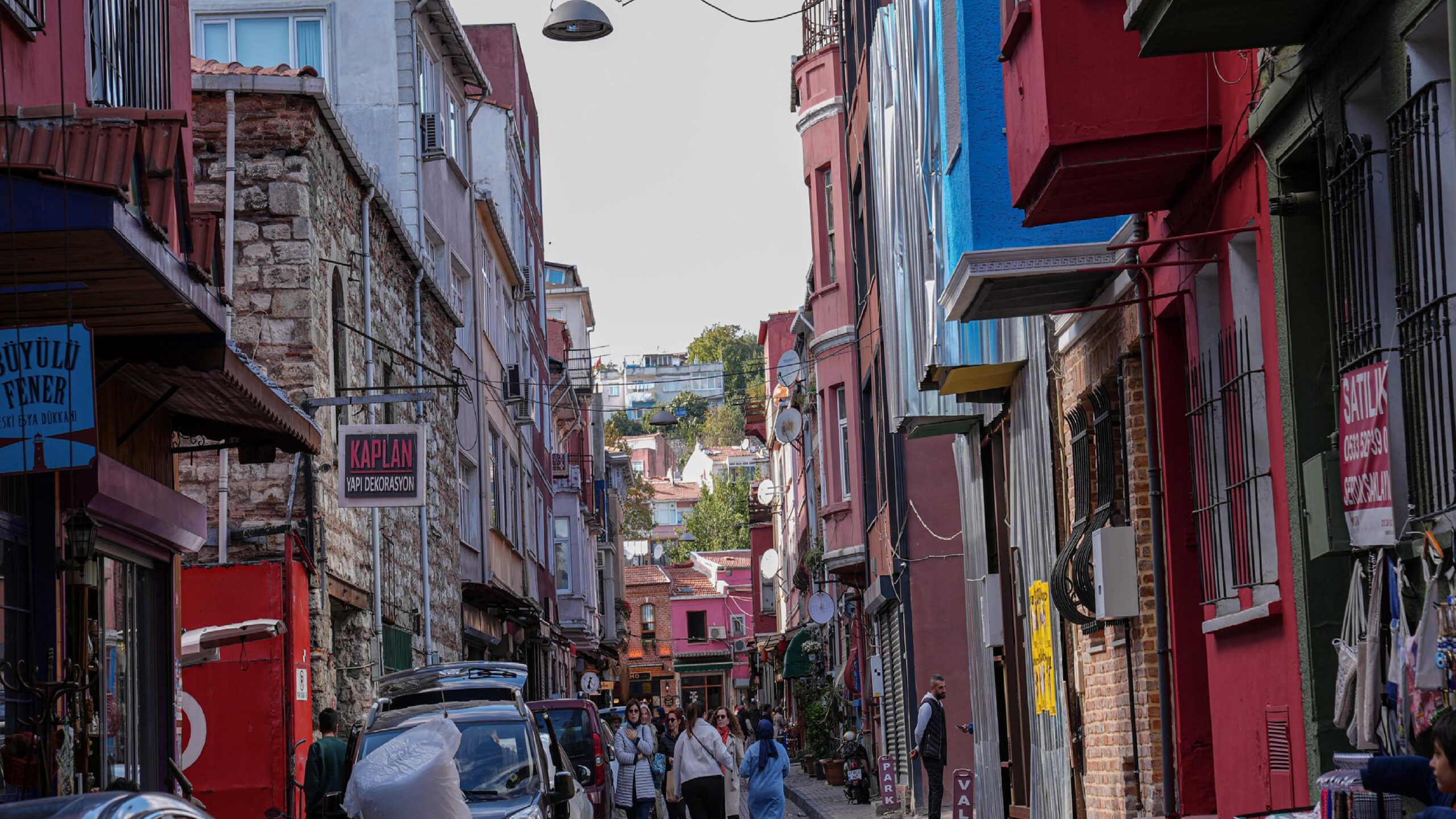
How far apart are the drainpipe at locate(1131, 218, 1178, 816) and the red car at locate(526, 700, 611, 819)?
10.2 meters

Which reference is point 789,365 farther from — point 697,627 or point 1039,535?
point 697,627

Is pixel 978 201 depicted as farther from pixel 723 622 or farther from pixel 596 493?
pixel 723 622

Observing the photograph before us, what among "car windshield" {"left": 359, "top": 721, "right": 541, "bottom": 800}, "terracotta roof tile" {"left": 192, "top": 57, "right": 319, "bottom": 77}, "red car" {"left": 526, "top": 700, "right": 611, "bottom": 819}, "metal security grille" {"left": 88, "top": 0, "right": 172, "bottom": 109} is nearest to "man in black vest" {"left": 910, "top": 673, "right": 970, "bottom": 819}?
"red car" {"left": 526, "top": 700, "right": 611, "bottom": 819}

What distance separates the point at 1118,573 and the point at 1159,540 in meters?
0.53

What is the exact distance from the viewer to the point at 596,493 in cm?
6694

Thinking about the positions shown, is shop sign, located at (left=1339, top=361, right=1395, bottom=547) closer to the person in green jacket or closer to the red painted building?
the red painted building

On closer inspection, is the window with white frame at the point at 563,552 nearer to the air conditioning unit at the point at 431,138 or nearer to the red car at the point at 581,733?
the air conditioning unit at the point at 431,138

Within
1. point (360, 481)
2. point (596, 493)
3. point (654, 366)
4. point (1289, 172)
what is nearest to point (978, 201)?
point (1289, 172)

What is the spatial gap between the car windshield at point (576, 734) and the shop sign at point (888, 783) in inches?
190

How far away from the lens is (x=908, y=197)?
15.7 metres

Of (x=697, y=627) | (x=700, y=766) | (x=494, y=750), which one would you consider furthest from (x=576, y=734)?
(x=697, y=627)

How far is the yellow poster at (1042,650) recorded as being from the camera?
45.6ft

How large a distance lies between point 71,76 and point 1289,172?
23.6ft

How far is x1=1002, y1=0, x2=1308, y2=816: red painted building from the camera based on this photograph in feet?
26.5
